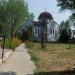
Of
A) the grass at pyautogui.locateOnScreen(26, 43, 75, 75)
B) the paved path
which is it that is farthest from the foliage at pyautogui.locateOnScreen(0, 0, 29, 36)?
the paved path

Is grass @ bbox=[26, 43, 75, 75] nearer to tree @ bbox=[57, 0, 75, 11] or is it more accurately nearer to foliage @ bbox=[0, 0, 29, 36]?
tree @ bbox=[57, 0, 75, 11]

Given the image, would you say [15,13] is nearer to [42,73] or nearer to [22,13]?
[22,13]

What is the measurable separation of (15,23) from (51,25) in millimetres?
10983

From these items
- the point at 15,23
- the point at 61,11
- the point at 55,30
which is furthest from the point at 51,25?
the point at 61,11

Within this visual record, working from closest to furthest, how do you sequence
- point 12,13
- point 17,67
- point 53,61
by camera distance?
point 17,67 → point 53,61 → point 12,13

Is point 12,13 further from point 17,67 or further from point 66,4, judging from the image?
point 66,4

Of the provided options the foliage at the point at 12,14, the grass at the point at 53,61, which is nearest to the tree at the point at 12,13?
the foliage at the point at 12,14

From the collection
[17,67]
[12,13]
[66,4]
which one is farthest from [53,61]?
[12,13]

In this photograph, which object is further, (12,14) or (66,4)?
(12,14)

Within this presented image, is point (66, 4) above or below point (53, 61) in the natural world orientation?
above

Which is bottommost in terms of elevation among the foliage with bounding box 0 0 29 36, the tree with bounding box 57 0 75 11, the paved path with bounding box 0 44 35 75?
the paved path with bounding box 0 44 35 75

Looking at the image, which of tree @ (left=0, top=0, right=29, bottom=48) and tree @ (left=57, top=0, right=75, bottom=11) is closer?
tree @ (left=57, top=0, right=75, bottom=11)

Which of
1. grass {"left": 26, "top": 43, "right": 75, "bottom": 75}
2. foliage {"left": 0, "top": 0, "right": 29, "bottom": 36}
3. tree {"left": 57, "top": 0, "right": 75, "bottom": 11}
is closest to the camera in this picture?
tree {"left": 57, "top": 0, "right": 75, "bottom": 11}

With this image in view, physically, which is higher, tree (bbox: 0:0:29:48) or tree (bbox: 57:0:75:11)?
tree (bbox: 0:0:29:48)
